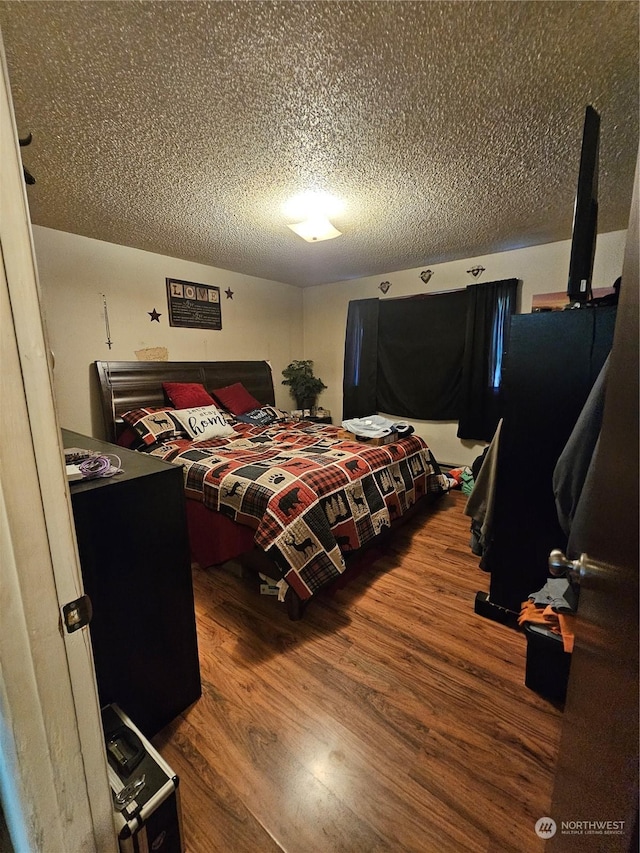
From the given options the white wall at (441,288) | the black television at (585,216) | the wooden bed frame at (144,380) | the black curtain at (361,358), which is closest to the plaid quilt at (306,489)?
the wooden bed frame at (144,380)

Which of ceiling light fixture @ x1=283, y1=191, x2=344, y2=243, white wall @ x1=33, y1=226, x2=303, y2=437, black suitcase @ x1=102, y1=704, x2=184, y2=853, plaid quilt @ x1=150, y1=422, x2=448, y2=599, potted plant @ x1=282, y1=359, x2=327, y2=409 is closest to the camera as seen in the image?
black suitcase @ x1=102, y1=704, x2=184, y2=853

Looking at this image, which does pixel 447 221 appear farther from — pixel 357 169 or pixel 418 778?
pixel 418 778

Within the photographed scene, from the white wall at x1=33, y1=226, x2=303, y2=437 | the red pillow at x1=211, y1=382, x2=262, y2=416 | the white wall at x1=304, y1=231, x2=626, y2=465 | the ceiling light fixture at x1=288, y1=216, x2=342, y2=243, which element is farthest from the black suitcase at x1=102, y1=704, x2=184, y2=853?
the white wall at x1=304, y1=231, x2=626, y2=465

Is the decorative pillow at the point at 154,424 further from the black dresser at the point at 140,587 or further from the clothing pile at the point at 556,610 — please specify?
the clothing pile at the point at 556,610

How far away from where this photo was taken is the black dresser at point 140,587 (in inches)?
42.4

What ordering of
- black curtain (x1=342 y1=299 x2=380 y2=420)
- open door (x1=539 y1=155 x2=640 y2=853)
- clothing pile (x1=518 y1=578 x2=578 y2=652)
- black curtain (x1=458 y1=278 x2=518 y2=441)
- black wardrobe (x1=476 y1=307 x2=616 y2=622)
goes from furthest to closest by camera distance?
black curtain (x1=342 y1=299 x2=380 y2=420), black curtain (x1=458 y1=278 x2=518 y2=441), black wardrobe (x1=476 y1=307 x2=616 y2=622), clothing pile (x1=518 y1=578 x2=578 y2=652), open door (x1=539 y1=155 x2=640 y2=853)

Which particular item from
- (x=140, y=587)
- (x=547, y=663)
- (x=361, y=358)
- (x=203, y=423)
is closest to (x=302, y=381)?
(x=361, y=358)

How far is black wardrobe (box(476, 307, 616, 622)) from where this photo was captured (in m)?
1.43

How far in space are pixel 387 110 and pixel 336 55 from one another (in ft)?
1.21

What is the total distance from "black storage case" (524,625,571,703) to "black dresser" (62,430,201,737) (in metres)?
1.37

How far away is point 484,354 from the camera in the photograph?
12.1ft

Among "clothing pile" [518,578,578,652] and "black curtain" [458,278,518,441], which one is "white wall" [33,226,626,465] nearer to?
"black curtain" [458,278,518,441]

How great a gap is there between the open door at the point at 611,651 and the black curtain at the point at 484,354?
320cm

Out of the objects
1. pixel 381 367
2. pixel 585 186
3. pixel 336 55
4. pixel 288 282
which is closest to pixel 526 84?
pixel 585 186
